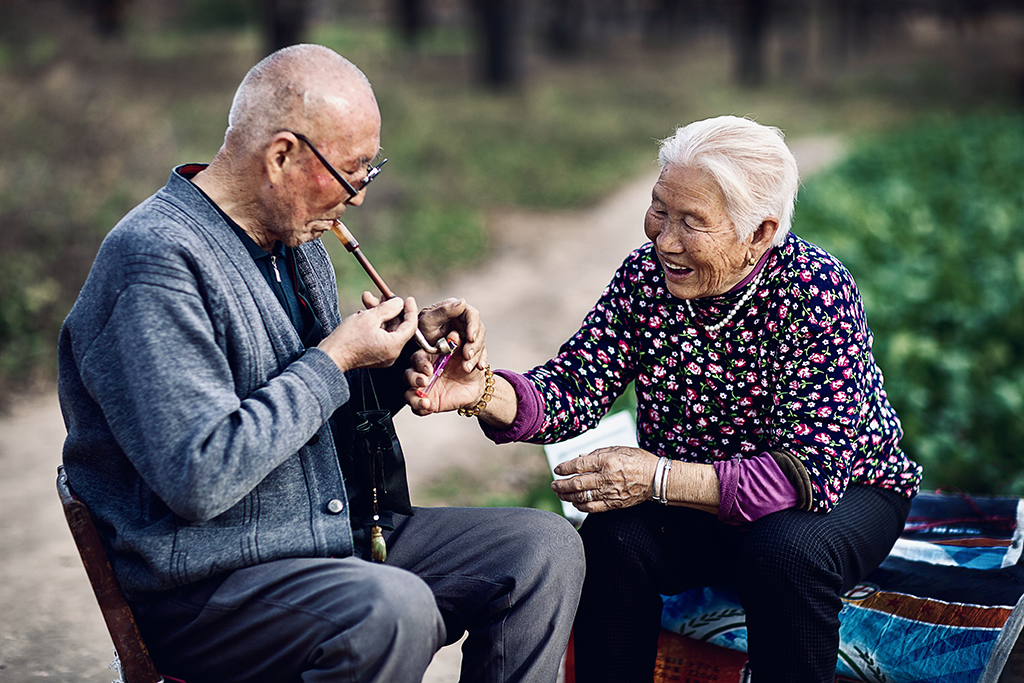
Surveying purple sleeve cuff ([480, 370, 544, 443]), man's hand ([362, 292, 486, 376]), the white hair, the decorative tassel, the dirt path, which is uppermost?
the white hair

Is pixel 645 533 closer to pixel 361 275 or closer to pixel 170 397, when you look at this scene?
pixel 170 397

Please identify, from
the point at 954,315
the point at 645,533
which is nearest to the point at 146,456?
the point at 645,533

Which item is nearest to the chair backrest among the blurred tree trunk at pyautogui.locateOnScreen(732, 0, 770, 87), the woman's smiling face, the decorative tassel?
the decorative tassel

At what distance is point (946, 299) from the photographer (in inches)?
224

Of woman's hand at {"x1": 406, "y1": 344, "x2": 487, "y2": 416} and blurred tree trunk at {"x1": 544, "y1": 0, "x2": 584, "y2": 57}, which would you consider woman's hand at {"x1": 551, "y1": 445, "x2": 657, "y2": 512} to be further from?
blurred tree trunk at {"x1": 544, "y1": 0, "x2": 584, "y2": 57}

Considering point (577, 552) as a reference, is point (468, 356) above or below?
above

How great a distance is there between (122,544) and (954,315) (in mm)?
4872

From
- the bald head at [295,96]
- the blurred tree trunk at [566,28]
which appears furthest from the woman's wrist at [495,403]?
the blurred tree trunk at [566,28]

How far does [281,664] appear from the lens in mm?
1739

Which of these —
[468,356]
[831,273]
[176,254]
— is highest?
[176,254]

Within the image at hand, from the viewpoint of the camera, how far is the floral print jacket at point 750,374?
2.18 m

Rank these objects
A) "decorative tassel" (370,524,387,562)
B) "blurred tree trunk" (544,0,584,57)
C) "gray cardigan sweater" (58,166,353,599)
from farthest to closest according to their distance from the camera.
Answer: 1. "blurred tree trunk" (544,0,584,57)
2. "decorative tassel" (370,524,387,562)
3. "gray cardigan sweater" (58,166,353,599)

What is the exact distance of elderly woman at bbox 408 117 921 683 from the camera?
6.88 feet

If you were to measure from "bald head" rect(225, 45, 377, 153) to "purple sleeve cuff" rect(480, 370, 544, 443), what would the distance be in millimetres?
790
